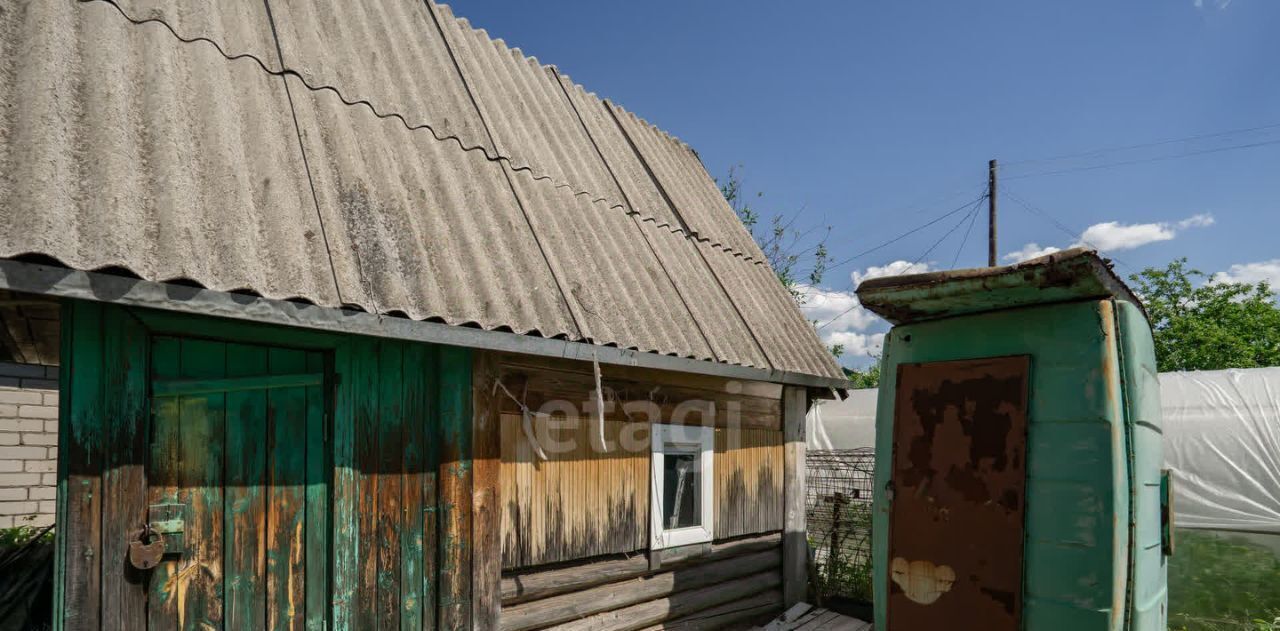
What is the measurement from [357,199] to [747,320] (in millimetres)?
3593

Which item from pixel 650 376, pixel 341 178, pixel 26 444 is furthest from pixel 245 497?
pixel 26 444

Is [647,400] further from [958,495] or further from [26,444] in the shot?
[26,444]

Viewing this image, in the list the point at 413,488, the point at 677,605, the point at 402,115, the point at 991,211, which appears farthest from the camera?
the point at 991,211

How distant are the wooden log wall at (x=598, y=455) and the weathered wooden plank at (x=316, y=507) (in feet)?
3.41

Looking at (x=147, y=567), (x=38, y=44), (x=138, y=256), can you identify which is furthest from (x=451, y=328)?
(x=38, y=44)

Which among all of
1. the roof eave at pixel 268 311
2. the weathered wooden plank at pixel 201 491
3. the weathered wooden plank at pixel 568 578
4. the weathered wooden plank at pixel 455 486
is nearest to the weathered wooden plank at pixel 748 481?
the weathered wooden plank at pixel 568 578

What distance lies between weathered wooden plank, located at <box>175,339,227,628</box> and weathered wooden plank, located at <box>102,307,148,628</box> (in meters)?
0.17

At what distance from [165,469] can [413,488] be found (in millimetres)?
1185

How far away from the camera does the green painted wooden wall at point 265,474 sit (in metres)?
2.92

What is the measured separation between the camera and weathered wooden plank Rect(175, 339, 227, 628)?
3186 mm

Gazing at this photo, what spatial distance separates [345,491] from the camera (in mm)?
3666

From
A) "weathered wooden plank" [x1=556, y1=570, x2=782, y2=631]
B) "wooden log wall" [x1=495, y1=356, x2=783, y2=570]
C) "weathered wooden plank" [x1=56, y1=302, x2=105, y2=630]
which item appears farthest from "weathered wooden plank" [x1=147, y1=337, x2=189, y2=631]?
"weathered wooden plank" [x1=556, y1=570, x2=782, y2=631]

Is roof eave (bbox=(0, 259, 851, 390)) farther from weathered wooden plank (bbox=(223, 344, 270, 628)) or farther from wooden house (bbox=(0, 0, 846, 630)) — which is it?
weathered wooden plank (bbox=(223, 344, 270, 628))

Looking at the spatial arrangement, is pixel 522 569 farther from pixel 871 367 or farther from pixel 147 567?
pixel 871 367
